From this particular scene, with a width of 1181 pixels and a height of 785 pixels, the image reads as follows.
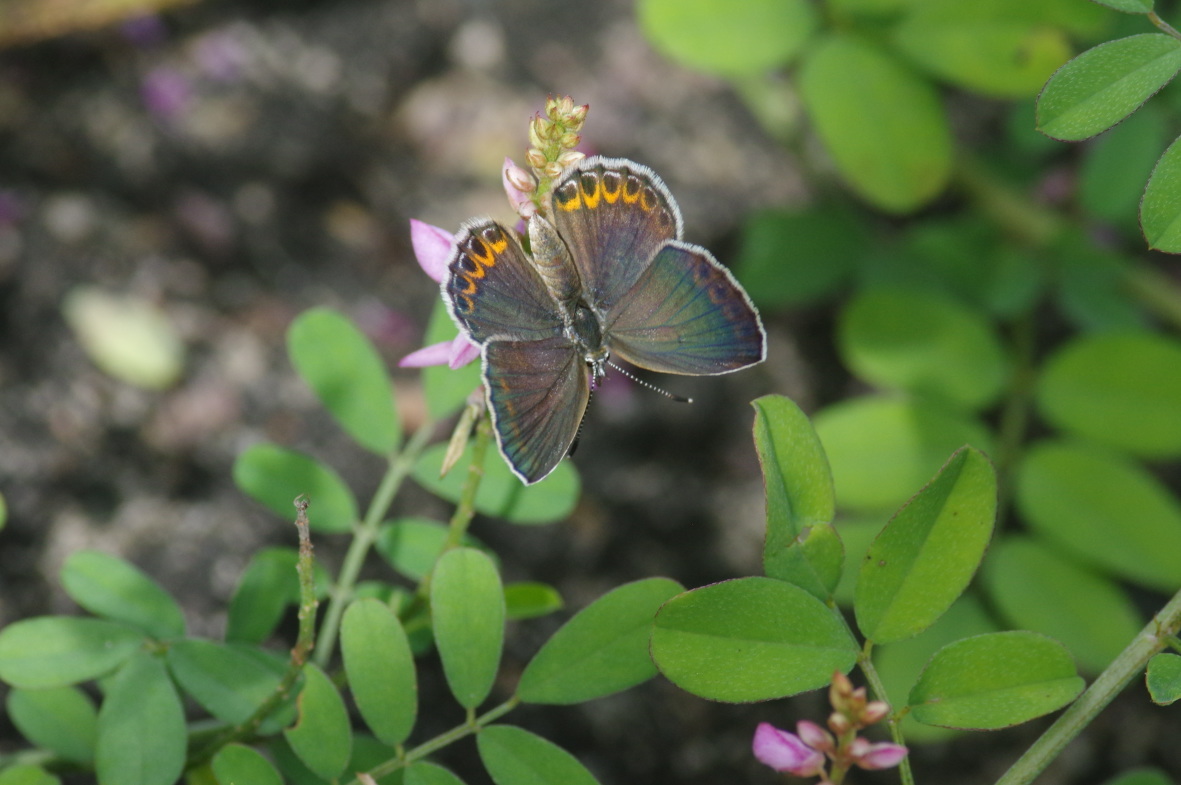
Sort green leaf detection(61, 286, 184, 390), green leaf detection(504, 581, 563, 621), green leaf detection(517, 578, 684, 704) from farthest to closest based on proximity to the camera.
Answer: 1. green leaf detection(61, 286, 184, 390)
2. green leaf detection(504, 581, 563, 621)
3. green leaf detection(517, 578, 684, 704)

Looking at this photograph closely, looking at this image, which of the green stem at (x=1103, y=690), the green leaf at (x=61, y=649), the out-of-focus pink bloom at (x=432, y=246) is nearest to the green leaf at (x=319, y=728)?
the green leaf at (x=61, y=649)

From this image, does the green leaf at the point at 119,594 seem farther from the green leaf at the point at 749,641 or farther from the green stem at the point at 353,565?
the green leaf at the point at 749,641

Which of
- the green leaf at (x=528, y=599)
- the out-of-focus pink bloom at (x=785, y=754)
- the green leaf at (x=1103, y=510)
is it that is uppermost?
the out-of-focus pink bloom at (x=785, y=754)

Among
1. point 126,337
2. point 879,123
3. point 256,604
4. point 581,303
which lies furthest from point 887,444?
point 126,337

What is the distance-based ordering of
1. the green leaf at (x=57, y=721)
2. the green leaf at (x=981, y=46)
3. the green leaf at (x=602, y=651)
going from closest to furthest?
the green leaf at (x=602, y=651) < the green leaf at (x=57, y=721) < the green leaf at (x=981, y=46)

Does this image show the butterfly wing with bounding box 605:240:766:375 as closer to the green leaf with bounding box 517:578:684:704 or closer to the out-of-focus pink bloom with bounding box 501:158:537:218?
the out-of-focus pink bloom with bounding box 501:158:537:218

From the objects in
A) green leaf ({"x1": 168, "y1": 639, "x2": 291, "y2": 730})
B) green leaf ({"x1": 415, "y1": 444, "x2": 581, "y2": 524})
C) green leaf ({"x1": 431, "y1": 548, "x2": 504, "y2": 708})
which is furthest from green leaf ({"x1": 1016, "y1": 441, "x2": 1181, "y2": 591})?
green leaf ({"x1": 168, "y1": 639, "x2": 291, "y2": 730})

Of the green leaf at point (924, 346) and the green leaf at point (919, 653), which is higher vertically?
the green leaf at point (924, 346)
